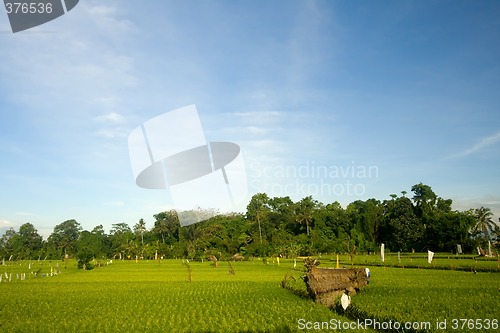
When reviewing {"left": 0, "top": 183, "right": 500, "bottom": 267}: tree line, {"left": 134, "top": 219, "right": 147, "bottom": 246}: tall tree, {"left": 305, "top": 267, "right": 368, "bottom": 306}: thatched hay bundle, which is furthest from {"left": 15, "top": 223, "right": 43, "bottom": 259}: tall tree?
{"left": 305, "top": 267, "right": 368, "bottom": 306}: thatched hay bundle

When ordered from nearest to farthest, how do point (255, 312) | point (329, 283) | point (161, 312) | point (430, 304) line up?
1. point (430, 304)
2. point (255, 312)
3. point (161, 312)
4. point (329, 283)

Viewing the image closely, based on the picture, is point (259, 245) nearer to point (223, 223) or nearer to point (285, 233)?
point (285, 233)

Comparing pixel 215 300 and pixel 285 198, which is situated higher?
pixel 285 198

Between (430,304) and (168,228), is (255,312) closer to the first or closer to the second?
(430,304)

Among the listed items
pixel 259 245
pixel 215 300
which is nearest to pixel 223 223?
pixel 259 245

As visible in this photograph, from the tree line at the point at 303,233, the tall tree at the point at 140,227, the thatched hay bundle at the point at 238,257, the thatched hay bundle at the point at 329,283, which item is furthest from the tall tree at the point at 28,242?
the thatched hay bundle at the point at 329,283

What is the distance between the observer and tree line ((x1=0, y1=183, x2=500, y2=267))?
2872 inches

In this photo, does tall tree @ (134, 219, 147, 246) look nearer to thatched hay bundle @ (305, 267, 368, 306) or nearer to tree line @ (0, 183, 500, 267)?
tree line @ (0, 183, 500, 267)

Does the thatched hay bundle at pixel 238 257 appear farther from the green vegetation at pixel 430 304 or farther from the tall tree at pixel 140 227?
the green vegetation at pixel 430 304

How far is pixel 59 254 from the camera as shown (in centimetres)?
10650

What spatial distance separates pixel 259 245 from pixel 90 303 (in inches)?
2622

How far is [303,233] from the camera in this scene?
306 ft

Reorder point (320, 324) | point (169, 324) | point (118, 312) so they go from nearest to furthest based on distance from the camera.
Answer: point (320, 324) → point (169, 324) → point (118, 312)

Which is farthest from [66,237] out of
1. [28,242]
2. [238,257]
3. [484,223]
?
Result: [484,223]
